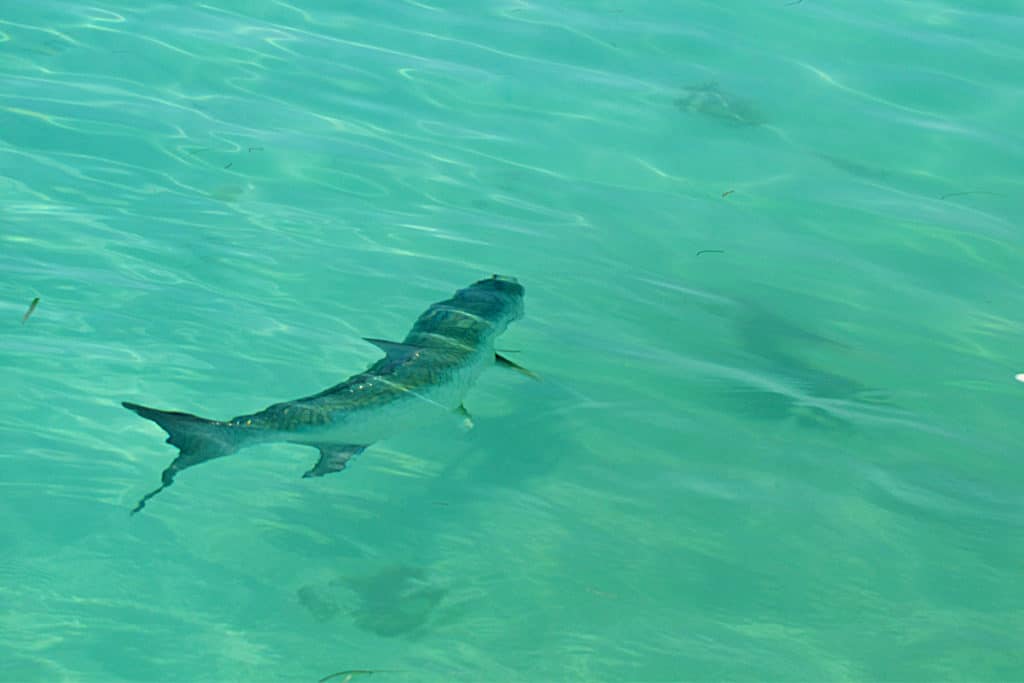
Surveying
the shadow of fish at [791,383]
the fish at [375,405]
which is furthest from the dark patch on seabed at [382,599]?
the shadow of fish at [791,383]

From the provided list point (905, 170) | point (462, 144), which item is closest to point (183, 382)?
point (462, 144)

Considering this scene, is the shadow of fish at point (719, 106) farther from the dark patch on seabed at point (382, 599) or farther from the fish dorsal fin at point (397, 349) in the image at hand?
the dark patch on seabed at point (382, 599)

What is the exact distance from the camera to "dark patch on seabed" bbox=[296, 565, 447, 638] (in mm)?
4031

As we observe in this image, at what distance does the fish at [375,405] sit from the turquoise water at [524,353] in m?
0.44

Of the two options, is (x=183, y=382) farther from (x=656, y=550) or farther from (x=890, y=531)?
(x=890, y=531)

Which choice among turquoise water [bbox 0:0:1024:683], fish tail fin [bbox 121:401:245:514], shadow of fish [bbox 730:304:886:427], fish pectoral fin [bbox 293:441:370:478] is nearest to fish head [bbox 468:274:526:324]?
turquoise water [bbox 0:0:1024:683]

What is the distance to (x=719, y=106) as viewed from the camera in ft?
31.0

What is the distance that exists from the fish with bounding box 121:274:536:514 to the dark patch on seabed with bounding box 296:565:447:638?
0.47m

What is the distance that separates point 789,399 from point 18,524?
3695 mm

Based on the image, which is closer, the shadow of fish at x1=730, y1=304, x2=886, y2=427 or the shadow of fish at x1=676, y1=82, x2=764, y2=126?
the shadow of fish at x1=730, y1=304, x2=886, y2=427

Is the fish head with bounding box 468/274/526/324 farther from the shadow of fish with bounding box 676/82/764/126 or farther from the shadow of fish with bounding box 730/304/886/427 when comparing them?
the shadow of fish with bounding box 676/82/764/126

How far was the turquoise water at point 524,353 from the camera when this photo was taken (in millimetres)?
4070

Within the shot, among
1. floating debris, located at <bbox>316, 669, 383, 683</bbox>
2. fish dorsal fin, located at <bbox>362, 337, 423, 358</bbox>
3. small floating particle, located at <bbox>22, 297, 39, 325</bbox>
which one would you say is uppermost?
fish dorsal fin, located at <bbox>362, 337, 423, 358</bbox>

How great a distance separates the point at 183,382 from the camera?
5207 millimetres
